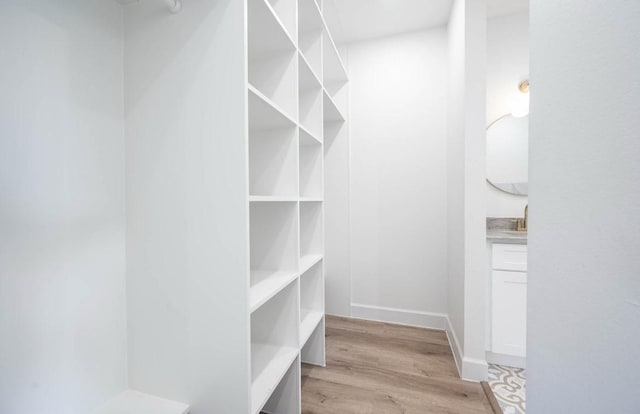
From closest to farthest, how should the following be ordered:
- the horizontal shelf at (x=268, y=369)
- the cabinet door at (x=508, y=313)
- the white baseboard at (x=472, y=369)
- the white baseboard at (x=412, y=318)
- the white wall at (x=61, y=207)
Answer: the white wall at (x=61, y=207) < the horizontal shelf at (x=268, y=369) < the white baseboard at (x=472, y=369) < the cabinet door at (x=508, y=313) < the white baseboard at (x=412, y=318)

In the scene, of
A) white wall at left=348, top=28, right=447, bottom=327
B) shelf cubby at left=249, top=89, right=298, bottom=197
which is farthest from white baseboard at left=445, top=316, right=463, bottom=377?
shelf cubby at left=249, top=89, right=298, bottom=197

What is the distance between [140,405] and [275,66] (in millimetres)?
1552

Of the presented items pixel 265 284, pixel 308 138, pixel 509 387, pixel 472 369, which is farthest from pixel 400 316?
pixel 308 138

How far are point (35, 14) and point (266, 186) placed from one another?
929mm

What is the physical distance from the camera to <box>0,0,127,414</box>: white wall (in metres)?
0.68

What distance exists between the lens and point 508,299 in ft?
5.55

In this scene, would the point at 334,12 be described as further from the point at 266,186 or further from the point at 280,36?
the point at 266,186

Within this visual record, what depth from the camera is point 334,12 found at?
6.86ft

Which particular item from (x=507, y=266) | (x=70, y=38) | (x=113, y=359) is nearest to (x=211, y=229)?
(x=113, y=359)

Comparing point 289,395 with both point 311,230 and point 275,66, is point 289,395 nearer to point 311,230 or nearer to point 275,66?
point 311,230

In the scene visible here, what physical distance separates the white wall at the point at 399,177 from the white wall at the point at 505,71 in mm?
437

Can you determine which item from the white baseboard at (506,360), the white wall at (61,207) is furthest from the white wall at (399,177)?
the white wall at (61,207)

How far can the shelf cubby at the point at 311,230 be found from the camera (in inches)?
70.4

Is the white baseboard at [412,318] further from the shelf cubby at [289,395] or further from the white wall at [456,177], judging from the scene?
the shelf cubby at [289,395]
